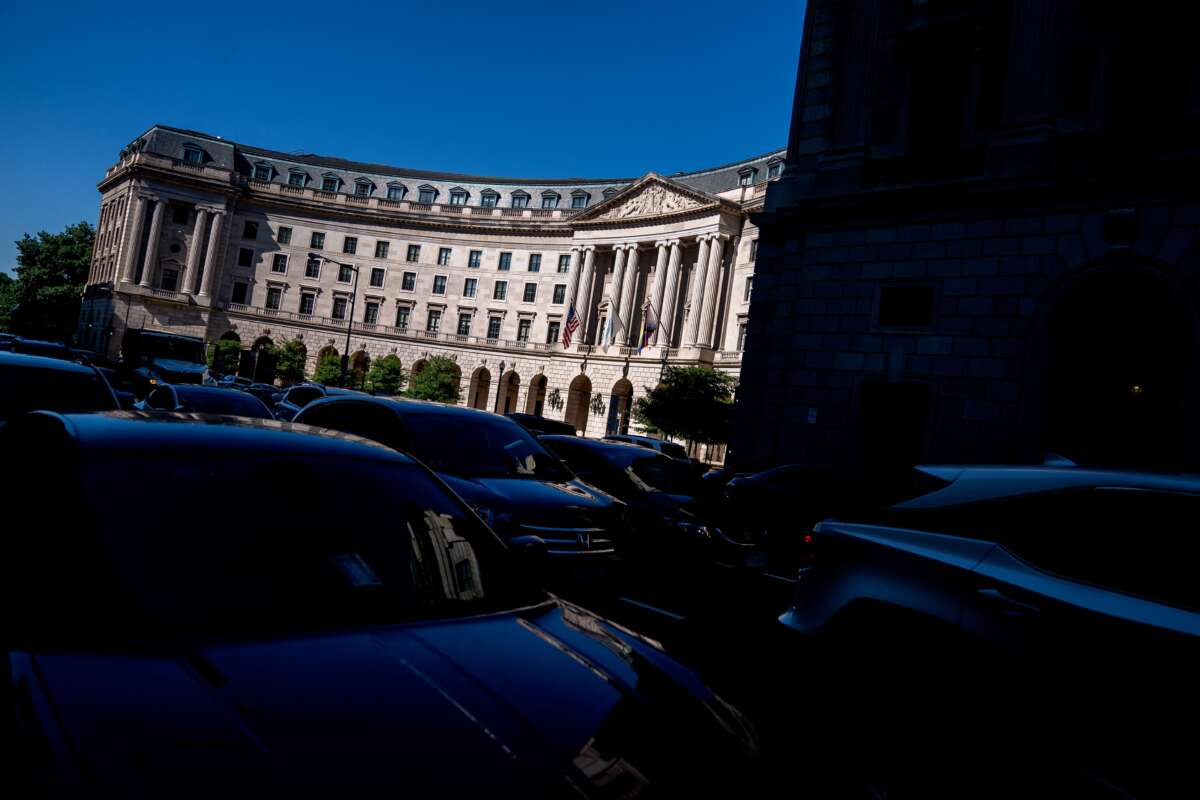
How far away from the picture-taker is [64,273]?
85.9m

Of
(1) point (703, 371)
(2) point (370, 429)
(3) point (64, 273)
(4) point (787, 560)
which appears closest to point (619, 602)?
(4) point (787, 560)

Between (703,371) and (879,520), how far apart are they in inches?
1489

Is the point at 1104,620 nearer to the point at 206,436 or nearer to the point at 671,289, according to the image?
the point at 206,436

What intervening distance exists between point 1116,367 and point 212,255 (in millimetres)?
77384

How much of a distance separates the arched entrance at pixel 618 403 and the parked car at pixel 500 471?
5294cm

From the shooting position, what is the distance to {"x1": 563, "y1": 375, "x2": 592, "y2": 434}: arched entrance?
→ 6556cm

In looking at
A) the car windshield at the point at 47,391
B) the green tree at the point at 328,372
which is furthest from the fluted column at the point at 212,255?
the car windshield at the point at 47,391

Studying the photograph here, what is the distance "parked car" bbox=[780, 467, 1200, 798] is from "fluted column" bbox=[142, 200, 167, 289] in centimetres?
8263

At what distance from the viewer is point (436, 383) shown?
210 feet

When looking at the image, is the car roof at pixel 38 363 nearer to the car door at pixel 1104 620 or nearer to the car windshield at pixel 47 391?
the car windshield at pixel 47 391

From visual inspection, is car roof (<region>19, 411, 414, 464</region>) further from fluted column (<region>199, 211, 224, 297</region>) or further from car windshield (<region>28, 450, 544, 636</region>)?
fluted column (<region>199, 211, 224, 297</region>)

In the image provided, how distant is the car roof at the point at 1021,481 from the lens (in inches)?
128

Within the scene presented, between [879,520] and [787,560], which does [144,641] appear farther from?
[787,560]

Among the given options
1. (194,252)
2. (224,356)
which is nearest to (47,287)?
(194,252)
